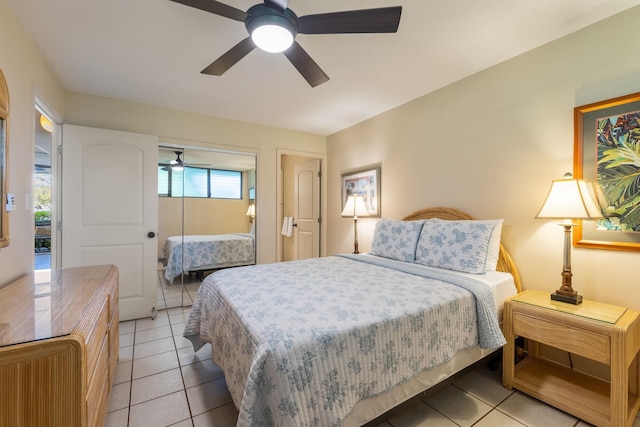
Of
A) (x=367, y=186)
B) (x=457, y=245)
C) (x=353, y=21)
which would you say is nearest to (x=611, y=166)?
(x=457, y=245)

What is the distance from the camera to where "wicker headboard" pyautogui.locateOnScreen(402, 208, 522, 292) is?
2.27m

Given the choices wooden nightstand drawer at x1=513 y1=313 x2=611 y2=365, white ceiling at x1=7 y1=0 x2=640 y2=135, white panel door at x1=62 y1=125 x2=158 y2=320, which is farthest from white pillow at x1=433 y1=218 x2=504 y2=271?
white panel door at x1=62 y1=125 x2=158 y2=320

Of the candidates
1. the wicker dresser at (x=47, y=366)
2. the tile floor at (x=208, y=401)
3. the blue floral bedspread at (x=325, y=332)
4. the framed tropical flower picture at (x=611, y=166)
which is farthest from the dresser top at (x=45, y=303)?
the framed tropical flower picture at (x=611, y=166)

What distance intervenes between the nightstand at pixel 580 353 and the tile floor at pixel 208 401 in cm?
10

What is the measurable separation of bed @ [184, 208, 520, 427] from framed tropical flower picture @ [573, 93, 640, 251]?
0.61 metres

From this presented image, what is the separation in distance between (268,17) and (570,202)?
2048mm

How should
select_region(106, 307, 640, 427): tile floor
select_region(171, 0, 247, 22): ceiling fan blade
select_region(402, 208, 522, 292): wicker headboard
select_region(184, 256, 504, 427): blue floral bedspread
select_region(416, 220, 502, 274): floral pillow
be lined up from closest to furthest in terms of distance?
1. select_region(184, 256, 504, 427): blue floral bedspread
2. select_region(171, 0, 247, 22): ceiling fan blade
3. select_region(106, 307, 640, 427): tile floor
4. select_region(416, 220, 502, 274): floral pillow
5. select_region(402, 208, 522, 292): wicker headboard

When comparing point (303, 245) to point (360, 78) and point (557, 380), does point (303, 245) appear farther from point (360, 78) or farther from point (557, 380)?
point (557, 380)

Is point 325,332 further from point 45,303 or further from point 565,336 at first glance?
point 565,336

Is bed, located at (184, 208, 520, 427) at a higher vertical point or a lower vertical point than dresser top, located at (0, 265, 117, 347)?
lower

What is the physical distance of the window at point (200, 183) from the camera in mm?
3416

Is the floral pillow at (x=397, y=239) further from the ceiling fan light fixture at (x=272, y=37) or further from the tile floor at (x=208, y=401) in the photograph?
the ceiling fan light fixture at (x=272, y=37)

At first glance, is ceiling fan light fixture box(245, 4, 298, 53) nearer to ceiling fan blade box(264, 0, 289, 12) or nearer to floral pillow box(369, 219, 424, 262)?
ceiling fan blade box(264, 0, 289, 12)

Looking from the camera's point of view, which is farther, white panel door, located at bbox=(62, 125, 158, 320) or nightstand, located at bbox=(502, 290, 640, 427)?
white panel door, located at bbox=(62, 125, 158, 320)
